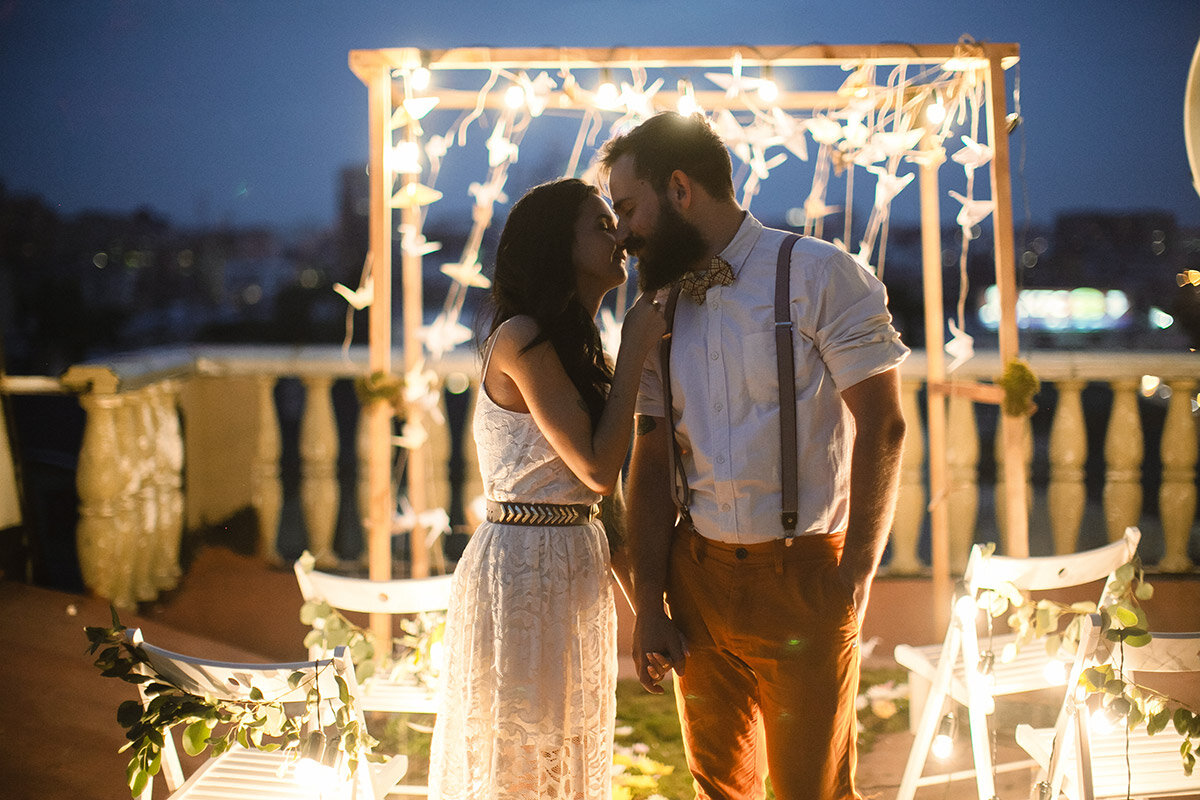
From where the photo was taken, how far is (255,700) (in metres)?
1.61

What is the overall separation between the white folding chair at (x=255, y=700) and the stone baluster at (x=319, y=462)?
2.40 m

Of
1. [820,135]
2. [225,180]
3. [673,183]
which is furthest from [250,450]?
[225,180]

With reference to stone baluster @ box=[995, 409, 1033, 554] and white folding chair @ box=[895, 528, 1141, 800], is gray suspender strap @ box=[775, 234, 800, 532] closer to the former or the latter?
white folding chair @ box=[895, 528, 1141, 800]

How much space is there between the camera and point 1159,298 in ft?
60.6

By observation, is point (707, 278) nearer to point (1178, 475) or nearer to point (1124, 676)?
point (1124, 676)

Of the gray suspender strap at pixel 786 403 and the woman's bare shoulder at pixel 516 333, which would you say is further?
the woman's bare shoulder at pixel 516 333

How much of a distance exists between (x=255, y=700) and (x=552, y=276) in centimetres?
100

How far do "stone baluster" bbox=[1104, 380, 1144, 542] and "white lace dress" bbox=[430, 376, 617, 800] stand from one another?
3.32m

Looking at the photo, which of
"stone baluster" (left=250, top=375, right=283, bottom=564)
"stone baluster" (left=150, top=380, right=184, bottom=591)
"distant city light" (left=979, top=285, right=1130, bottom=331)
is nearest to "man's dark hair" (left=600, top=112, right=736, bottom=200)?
"stone baluster" (left=250, top=375, right=283, bottom=564)

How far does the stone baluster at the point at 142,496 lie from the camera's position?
409 centimetres

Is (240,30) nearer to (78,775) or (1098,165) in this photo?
(78,775)

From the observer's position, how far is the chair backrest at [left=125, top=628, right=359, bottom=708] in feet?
5.19

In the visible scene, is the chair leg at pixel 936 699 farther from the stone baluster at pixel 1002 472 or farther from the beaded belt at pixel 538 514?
the beaded belt at pixel 538 514

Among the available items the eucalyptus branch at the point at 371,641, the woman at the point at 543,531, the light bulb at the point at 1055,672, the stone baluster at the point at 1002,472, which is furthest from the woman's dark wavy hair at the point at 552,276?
the stone baluster at the point at 1002,472
